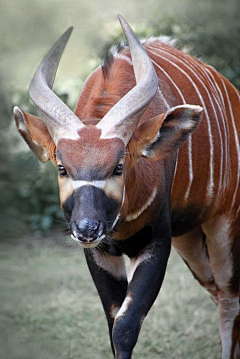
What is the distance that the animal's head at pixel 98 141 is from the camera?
3441mm

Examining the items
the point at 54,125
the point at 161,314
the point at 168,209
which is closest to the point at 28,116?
the point at 54,125

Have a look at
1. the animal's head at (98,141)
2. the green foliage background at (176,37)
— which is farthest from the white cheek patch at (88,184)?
the green foliage background at (176,37)

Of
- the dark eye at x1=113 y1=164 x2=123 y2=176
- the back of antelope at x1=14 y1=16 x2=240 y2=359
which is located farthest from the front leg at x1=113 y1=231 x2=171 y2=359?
the dark eye at x1=113 y1=164 x2=123 y2=176

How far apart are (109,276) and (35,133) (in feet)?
2.78

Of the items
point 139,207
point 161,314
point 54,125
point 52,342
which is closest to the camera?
point 54,125

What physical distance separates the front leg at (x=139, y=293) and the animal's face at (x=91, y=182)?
0.44 meters

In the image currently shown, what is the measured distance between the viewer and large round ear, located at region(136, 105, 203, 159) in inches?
149

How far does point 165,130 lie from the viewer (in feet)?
12.5

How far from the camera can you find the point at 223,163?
4730mm

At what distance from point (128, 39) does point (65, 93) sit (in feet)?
15.0

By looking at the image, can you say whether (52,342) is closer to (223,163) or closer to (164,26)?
(223,163)

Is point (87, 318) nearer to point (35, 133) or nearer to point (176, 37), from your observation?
point (35, 133)

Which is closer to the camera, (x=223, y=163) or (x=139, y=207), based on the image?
(x=139, y=207)

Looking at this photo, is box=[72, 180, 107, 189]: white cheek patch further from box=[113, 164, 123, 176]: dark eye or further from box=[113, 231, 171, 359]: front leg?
box=[113, 231, 171, 359]: front leg
